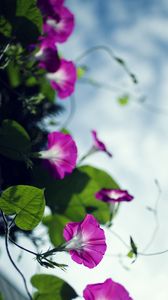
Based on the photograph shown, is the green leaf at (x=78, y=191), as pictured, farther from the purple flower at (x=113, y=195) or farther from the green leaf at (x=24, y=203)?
the green leaf at (x=24, y=203)

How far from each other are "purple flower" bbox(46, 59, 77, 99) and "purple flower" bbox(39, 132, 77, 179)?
0.23 metres

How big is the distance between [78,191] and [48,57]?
40cm

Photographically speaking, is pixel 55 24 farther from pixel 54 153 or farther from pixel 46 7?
pixel 54 153

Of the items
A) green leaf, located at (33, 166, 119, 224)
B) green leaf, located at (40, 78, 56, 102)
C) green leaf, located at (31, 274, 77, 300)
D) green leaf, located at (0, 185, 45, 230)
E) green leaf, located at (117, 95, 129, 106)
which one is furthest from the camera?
green leaf, located at (117, 95, 129, 106)

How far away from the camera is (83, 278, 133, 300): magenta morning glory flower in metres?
0.77

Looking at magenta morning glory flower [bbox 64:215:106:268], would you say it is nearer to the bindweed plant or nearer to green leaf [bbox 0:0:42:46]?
the bindweed plant

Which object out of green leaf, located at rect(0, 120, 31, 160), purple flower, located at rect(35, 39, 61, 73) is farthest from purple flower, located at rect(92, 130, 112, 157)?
green leaf, located at rect(0, 120, 31, 160)

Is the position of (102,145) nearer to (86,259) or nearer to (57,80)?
(57,80)

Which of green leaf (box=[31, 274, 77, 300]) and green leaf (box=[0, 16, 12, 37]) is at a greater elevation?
green leaf (box=[0, 16, 12, 37])

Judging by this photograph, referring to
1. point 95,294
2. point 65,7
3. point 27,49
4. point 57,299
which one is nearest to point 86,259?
point 95,294

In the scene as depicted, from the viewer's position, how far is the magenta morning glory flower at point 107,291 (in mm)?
773

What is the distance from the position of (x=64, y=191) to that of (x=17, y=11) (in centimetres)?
51

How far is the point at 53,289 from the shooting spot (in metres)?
1.00

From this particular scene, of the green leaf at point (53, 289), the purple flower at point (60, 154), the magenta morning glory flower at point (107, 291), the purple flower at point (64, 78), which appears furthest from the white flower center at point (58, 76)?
the magenta morning glory flower at point (107, 291)
